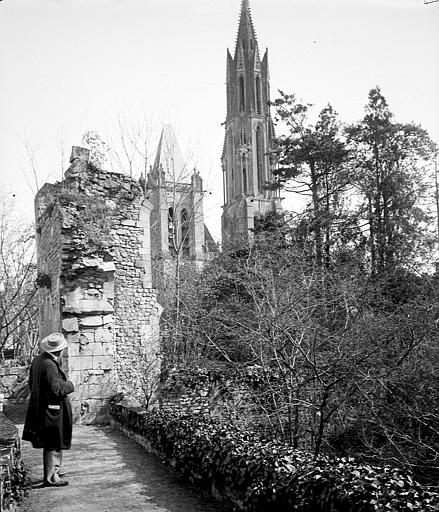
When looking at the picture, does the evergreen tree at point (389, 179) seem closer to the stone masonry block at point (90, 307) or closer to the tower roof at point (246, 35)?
the stone masonry block at point (90, 307)

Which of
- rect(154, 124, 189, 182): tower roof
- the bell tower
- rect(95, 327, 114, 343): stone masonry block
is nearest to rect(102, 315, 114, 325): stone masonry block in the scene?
rect(95, 327, 114, 343): stone masonry block

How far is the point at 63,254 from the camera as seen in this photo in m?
11.9

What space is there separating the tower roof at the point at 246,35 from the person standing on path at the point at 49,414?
230 ft

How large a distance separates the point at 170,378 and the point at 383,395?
4.49 meters

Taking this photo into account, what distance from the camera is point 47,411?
6.12 m

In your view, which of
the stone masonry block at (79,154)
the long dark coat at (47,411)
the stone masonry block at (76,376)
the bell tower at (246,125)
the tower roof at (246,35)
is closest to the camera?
the long dark coat at (47,411)

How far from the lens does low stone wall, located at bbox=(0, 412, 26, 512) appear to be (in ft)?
16.3

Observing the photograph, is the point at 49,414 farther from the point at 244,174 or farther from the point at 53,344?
the point at 244,174

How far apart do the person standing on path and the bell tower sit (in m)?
59.0

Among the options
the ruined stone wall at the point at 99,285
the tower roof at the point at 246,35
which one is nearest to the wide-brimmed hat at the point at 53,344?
the ruined stone wall at the point at 99,285

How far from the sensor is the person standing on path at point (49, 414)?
19.9 feet

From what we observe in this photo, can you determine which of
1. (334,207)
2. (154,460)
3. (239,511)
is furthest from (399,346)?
(334,207)

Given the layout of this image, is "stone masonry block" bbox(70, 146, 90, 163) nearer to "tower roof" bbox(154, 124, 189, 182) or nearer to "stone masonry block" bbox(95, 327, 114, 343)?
"stone masonry block" bbox(95, 327, 114, 343)

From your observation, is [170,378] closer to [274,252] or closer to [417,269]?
[274,252]
